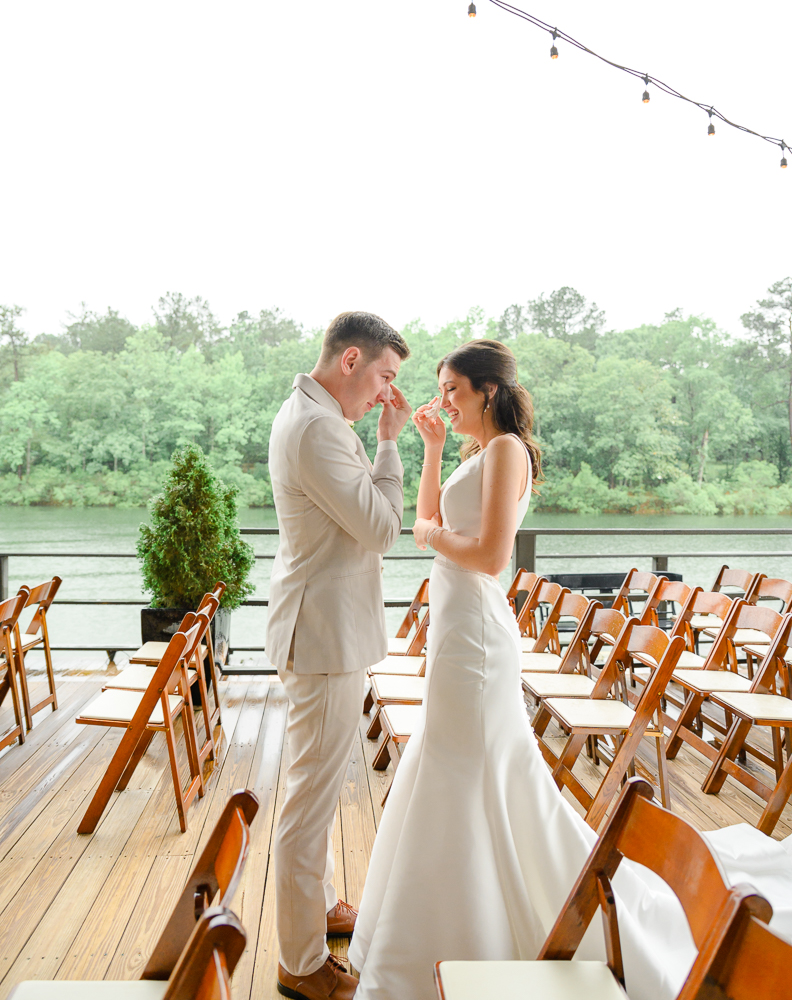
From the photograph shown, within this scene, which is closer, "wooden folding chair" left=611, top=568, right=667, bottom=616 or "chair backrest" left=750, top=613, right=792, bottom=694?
"chair backrest" left=750, top=613, right=792, bottom=694

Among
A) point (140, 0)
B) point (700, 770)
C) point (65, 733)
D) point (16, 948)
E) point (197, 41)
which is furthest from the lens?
point (197, 41)

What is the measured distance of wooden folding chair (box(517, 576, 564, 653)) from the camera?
13.8ft

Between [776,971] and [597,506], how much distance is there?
25.7 meters

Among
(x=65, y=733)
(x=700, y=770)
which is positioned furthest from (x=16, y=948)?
(x=700, y=770)

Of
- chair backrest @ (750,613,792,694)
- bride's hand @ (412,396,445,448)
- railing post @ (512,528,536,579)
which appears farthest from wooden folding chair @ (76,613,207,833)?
railing post @ (512,528,536,579)

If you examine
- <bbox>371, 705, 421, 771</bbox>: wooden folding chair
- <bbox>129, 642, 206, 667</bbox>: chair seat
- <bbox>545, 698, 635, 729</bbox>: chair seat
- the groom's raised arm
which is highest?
the groom's raised arm

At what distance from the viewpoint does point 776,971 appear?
0.86 m

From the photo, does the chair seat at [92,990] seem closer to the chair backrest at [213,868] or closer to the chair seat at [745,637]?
the chair backrest at [213,868]

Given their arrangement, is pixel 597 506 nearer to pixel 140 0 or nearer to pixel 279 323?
pixel 279 323

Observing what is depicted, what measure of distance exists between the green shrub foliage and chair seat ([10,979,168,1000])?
3.38 m

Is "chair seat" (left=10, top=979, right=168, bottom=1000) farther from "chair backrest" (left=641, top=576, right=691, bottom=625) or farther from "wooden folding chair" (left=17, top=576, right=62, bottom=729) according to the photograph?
"chair backrest" (left=641, top=576, right=691, bottom=625)

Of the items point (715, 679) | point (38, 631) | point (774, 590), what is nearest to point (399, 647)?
point (715, 679)

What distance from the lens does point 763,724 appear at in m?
2.97

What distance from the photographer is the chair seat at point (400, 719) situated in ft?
8.86
